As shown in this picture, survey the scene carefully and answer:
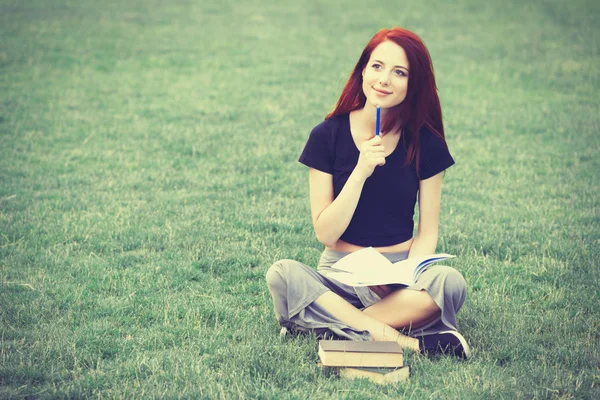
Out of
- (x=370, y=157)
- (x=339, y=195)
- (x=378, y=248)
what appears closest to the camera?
(x=370, y=157)

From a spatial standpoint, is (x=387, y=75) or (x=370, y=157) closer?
(x=370, y=157)

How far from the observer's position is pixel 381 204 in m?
4.36

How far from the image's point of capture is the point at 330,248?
4.52 metres

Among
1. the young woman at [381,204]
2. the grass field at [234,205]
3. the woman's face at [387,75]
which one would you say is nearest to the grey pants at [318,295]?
the young woman at [381,204]

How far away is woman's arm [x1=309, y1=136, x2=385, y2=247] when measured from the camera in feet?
13.0

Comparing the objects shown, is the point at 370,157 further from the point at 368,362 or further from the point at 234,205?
the point at 234,205

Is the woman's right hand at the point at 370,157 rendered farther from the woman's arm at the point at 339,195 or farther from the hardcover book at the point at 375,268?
the hardcover book at the point at 375,268

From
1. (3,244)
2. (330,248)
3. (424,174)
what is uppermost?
(424,174)

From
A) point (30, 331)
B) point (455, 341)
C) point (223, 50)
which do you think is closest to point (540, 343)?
point (455, 341)

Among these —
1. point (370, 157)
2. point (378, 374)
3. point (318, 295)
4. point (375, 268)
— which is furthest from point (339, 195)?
point (378, 374)

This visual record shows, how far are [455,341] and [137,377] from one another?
1714 millimetres

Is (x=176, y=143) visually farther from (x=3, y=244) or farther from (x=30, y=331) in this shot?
(x=30, y=331)

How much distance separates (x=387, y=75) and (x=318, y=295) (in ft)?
4.24

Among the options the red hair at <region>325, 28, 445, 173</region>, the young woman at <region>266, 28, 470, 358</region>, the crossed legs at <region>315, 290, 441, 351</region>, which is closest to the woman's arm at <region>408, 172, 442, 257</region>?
the young woman at <region>266, 28, 470, 358</region>
